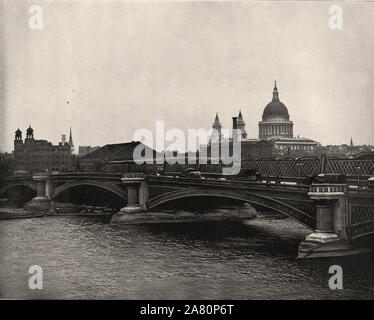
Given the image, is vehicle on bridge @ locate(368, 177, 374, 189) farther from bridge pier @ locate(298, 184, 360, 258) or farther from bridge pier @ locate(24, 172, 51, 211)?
bridge pier @ locate(24, 172, 51, 211)

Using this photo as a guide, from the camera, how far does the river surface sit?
2897cm

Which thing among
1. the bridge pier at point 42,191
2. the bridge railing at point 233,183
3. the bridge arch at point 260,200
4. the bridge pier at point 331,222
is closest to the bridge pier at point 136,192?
the bridge railing at point 233,183

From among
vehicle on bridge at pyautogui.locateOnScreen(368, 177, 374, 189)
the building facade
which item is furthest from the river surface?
the building facade

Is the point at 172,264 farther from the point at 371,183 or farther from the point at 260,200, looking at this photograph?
the point at 371,183

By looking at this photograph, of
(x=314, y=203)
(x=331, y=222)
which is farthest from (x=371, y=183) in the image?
(x=314, y=203)

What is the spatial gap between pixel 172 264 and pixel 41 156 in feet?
243

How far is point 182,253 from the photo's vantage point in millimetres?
40250

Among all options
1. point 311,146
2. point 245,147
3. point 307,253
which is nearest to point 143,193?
point 307,253

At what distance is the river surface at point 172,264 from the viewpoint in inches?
1141

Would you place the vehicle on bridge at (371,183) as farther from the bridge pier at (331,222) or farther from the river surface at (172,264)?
the river surface at (172,264)

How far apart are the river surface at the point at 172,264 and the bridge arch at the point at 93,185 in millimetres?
12384
